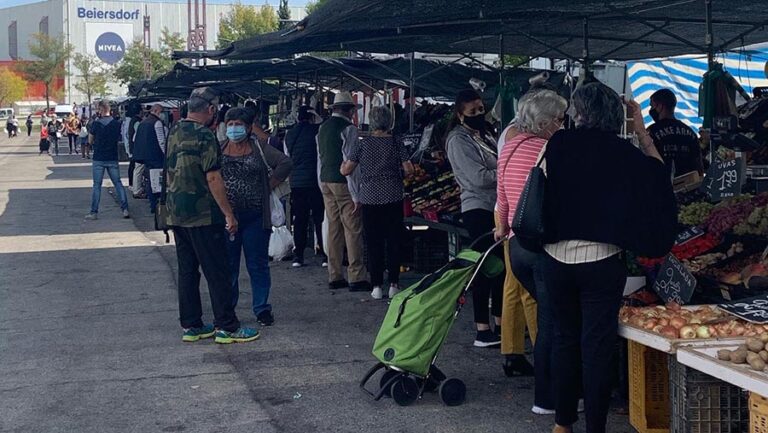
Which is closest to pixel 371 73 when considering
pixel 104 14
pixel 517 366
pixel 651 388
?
pixel 517 366

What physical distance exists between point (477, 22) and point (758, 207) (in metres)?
3.32

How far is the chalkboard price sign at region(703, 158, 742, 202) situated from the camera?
7.21 metres

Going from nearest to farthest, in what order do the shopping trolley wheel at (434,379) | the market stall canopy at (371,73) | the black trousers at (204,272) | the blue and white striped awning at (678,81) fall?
the shopping trolley wheel at (434,379) → the black trousers at (204,272) → the market stall canopy at (371,73) → the blue and white striped awning at (678,81)

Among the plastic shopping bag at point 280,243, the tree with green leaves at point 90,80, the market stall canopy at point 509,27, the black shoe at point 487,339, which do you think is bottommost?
the black shoe at point 487,339

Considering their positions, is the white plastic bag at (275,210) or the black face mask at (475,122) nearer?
the black face mask at (475,122)

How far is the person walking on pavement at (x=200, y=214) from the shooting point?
782cm

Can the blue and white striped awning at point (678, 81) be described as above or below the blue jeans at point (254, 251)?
above

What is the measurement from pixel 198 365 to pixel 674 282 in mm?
3395

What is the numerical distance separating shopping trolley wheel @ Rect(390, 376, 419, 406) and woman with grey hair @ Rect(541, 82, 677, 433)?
4.60 feet

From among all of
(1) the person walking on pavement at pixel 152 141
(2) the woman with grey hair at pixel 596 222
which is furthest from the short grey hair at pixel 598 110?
(1) the person walking on pavement at pixel 152 141

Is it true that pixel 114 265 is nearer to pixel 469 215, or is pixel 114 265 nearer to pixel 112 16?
pixel 469 215

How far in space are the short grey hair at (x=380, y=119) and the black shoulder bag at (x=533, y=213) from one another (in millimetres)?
4293

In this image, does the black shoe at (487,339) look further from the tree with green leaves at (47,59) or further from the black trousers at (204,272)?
the tree with green leaves at (47,59)

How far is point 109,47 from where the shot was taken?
113 m
